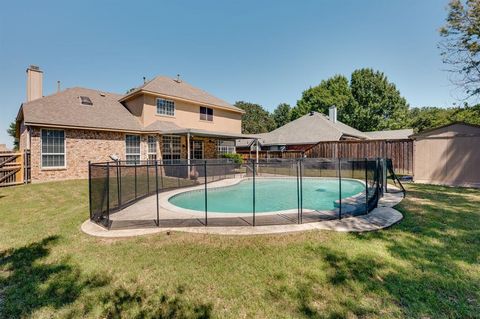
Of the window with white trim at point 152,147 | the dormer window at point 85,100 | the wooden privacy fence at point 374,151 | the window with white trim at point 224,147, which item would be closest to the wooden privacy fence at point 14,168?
the dormer window at point 85,100

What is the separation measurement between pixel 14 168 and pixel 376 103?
46.1 m

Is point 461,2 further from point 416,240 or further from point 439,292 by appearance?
point 439,292

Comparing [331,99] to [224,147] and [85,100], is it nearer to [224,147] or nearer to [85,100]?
[224,147]

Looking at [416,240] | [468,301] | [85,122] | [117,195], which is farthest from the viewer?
[85,122]

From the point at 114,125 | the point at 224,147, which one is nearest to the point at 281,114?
the point at 224,147

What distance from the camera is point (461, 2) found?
1280 cm

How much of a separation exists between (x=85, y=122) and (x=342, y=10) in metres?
16.6

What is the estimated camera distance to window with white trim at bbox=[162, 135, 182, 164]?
58.8 ft

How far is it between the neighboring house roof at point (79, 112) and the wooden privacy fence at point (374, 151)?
14169mm

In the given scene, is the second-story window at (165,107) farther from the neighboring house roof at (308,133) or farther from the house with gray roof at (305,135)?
the neighboring house roof at (308,133)

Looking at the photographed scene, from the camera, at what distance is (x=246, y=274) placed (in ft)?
11.3

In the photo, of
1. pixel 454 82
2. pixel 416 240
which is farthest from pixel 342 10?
pixel 416 240

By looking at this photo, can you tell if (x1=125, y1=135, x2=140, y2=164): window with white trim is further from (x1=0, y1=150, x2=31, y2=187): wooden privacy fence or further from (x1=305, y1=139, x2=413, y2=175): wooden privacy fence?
(x1=305, y1=139, x2=413, y2=175): wooden privacy fence

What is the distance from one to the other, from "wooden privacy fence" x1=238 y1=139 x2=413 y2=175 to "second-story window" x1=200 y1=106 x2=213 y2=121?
883 centimetres
